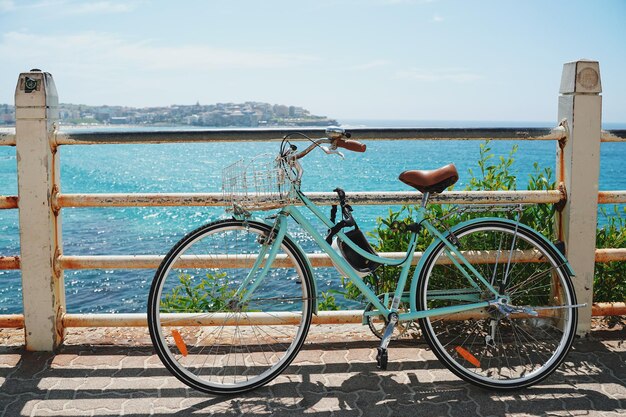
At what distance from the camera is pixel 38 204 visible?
4352mm

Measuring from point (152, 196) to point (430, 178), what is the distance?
1.82 m

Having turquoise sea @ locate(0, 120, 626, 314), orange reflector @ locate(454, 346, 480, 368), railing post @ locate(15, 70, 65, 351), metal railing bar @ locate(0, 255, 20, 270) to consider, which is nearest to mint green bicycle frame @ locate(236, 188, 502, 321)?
A: orange reflector @ locate(454, 346, 480, 368)

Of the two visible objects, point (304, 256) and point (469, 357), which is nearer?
point (304, 256)

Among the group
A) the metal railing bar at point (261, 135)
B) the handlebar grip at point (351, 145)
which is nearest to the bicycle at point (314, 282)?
the handlebar grip at point (351, 145)

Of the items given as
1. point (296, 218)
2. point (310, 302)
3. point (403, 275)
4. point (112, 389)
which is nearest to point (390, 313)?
point (403, 275)

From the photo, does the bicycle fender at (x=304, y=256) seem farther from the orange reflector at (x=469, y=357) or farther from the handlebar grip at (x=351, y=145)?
the orange reflector at (x=469, y=357)

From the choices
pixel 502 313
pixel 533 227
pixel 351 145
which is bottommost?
pixel 502 313

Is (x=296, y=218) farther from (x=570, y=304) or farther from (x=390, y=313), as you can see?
(x=570, y=304)

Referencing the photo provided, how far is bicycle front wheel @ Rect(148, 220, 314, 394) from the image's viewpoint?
376 centimetres

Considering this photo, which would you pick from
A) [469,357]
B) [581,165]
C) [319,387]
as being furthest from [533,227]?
[319,387]

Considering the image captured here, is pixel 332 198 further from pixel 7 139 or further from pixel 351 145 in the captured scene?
pixel 7 139

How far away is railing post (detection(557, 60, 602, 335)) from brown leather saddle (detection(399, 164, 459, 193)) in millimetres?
1207

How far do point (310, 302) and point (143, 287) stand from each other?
630 inches

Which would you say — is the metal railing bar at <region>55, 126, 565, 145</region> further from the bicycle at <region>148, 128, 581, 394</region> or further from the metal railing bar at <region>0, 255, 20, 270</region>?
the metal railing bar at <region>0, 255, 20, 270</region>
